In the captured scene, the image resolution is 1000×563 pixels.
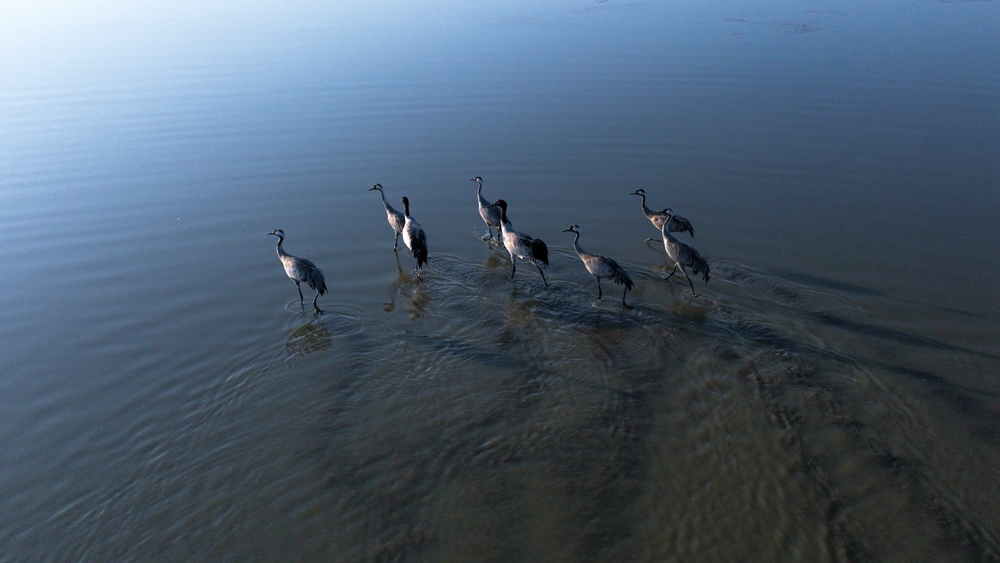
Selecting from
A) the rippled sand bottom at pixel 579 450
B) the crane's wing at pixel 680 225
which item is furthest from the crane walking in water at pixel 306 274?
the crane's wing at pixel 680 225

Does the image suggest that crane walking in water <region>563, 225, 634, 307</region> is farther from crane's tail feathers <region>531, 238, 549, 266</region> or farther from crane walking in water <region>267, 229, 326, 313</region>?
crane walking in water <region>267, 229, 326, 313</region>

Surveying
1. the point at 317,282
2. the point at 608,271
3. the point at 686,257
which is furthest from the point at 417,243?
the point at 686,257

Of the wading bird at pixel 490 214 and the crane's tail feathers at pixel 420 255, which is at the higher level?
the wading bird at pixel 490 214

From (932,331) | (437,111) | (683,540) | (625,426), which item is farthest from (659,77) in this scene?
(683,540)

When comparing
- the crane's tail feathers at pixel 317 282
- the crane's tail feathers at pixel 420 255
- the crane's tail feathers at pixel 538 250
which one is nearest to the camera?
the crane's tail feathers at pixel 317 282

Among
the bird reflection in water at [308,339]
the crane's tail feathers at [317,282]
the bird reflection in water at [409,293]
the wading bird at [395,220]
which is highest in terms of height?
the wading bird at [395,220]

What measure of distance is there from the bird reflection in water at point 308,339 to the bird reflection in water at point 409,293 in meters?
1.39

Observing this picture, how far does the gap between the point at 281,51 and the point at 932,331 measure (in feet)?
113

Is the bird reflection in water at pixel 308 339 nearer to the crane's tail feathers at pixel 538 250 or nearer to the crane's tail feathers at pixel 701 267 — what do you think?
the crane's tail feathers at pixel 538 250

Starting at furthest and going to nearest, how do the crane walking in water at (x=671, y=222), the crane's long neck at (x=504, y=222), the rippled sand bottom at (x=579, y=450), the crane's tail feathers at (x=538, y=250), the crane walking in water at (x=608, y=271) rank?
the crane walking in water at (x=671, y=222), the crane's long neck at (x=504, y=222), the crane's tail feathers at (x=538, y=250), the crane walking in water at (x=608, y=271), the rippled sand bottom at (x=579, y=450)

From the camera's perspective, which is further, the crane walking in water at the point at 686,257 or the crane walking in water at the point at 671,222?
the crane walking in water at the point at 671,222

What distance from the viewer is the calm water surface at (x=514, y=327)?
862cm

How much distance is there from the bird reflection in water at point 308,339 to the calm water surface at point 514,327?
2.4 inches

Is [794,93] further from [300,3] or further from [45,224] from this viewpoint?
[300,3]
